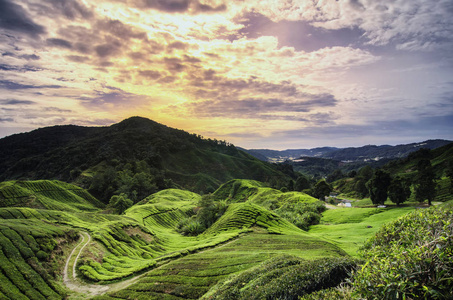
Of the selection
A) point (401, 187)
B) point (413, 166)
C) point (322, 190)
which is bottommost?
point (322, 190)

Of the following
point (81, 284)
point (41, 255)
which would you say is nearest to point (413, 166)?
point (81, 284)

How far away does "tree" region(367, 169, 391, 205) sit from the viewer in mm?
70000

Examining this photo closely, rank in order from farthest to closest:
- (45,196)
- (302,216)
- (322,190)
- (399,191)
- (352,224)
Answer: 1. (322,190)
2. (45,196)
3. (399,191)
4. (302,216)
5. (352,224)

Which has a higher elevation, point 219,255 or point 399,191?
point 399,191

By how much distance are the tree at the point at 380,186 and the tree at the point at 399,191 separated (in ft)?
14.6

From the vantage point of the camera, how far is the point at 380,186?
70.8m

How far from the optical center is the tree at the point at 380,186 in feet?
230

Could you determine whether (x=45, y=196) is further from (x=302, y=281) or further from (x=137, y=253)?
(x=302, y=281)

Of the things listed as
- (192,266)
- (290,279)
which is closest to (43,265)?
(192,266)

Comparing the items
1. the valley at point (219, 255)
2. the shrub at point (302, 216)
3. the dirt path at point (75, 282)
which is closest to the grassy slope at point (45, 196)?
the valley at point (219, 255)

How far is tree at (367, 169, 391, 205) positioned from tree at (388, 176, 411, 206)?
14.6 feet

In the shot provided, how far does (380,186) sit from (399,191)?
7178 mm

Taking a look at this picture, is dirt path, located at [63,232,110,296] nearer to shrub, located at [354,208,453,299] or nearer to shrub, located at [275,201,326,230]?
shrub, located at [354,208,453,299]

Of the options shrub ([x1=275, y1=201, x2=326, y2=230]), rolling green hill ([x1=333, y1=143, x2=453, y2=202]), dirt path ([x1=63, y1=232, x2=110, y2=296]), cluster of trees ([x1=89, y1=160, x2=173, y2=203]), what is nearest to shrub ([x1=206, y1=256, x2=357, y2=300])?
dirt path ([x1=63, y1=232, x2=110, y2=296])
